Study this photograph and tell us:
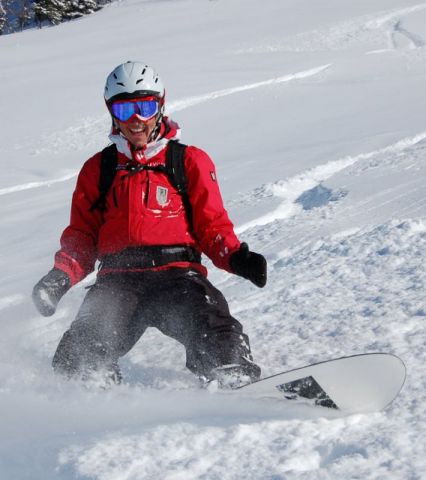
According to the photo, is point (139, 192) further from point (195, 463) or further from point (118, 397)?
point (195, 463)

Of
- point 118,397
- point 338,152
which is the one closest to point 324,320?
point 118,397

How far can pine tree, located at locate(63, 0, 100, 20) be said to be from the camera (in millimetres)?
45844

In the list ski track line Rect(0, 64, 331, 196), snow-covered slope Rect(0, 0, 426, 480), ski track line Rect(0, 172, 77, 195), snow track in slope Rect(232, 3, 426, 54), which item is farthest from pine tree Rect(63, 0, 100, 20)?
ski track line Rect(0, 172, 77, 195)

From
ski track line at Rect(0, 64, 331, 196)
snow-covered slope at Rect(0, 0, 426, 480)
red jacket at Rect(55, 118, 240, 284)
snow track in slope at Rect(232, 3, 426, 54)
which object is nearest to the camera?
snow-covered slope at Rect(0, 0, 426, 480)

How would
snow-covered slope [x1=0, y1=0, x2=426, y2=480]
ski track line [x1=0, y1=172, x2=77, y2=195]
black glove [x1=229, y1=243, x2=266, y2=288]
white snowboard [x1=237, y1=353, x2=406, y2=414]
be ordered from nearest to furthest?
1. snow-covered slope [x1=0, y1=0, x2=426, y2=480]
2. white snowboard [x1=237, y1=353, x2=406, y2=414]
3. black glove [x1=229, y1=243, x2=266, y2=288]
4. ski track line [x1=0, y1=172, x2=77, y2=195]

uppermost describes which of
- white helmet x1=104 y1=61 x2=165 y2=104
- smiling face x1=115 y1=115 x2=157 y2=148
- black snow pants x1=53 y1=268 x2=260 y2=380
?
white helmet x1=104 y1=61 x2=165 y2=104

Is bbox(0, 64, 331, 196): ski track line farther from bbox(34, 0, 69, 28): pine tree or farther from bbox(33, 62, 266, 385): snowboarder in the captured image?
bbox(34, 0, 69, 28): pine tree

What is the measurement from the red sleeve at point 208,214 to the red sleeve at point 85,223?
51 centimetres

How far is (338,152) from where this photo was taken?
22.5 ft

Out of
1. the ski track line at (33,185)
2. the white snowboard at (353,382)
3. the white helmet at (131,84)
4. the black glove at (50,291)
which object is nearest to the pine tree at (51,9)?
the ski track line at (33,185)

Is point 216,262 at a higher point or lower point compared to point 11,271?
higher

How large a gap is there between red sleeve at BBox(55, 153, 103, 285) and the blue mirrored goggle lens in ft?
0.86

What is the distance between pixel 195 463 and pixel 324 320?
1.34 m

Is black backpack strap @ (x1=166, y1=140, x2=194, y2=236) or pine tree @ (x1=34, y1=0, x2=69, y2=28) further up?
A: black backpack strap @ (x1=166, y1=140, x2=194, y2=236)
